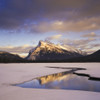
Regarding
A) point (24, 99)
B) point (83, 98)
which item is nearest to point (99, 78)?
point (83, 98)

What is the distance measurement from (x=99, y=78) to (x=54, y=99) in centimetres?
1272

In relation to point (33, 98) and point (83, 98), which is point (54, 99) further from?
point (83, 98)

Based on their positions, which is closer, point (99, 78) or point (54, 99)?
point (54, 99)

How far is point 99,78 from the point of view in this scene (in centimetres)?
1872

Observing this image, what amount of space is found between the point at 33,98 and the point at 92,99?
14.0 ft

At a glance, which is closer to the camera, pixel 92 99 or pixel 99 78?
pixel 92 99

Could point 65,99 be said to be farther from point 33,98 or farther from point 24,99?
point 24,99

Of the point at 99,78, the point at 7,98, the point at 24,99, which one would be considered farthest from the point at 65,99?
the point at 99,78

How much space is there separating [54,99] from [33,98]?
5.12 feet

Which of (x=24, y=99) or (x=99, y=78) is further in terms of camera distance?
(x=99, y=78)

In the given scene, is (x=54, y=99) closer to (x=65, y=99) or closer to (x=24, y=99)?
(x=65, y=99)

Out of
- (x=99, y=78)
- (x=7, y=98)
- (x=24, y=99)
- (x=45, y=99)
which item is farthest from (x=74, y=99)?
(x=99, y=78)

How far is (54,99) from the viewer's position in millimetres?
8492

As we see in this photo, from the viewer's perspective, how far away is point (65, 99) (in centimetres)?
853
